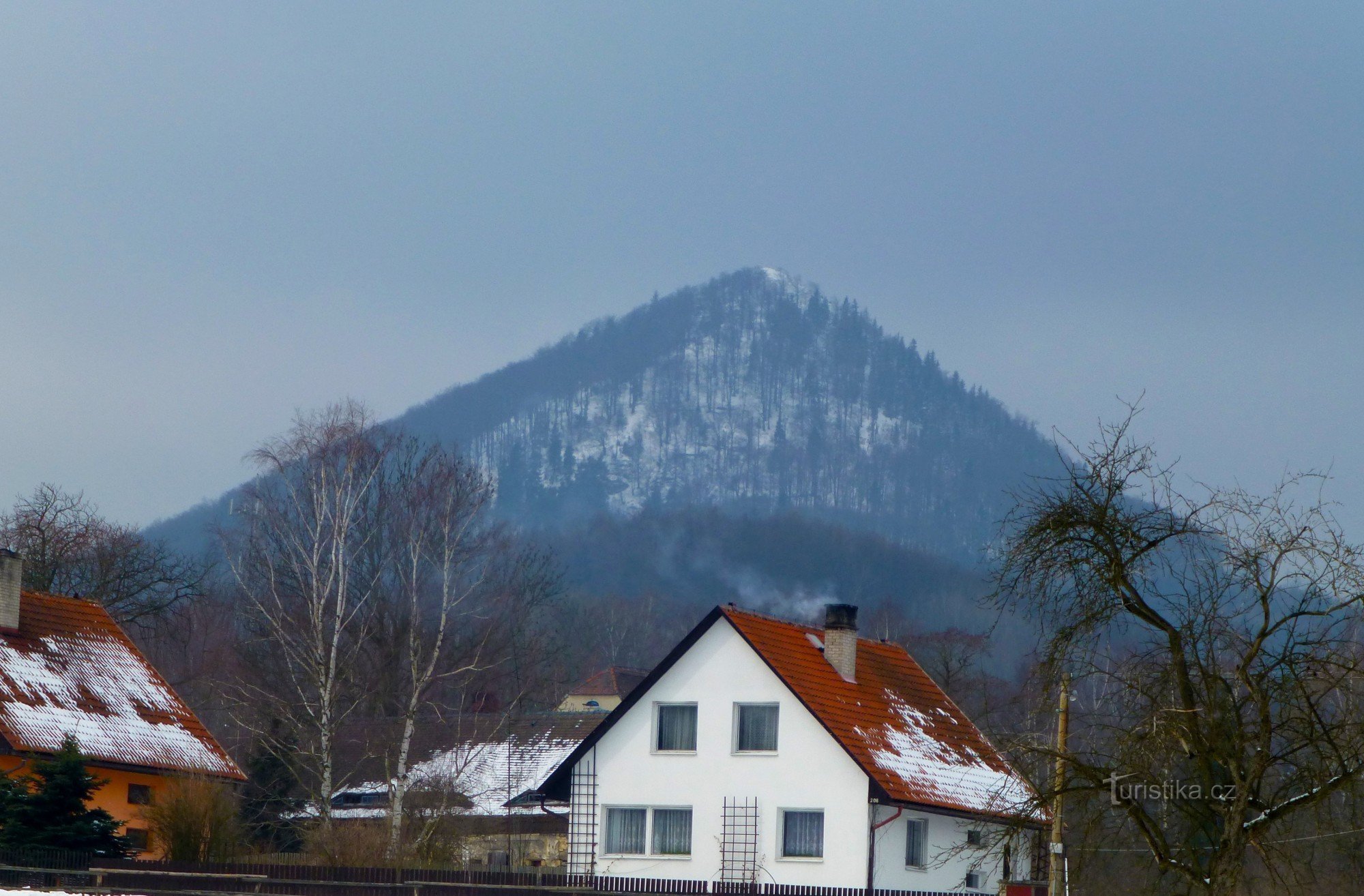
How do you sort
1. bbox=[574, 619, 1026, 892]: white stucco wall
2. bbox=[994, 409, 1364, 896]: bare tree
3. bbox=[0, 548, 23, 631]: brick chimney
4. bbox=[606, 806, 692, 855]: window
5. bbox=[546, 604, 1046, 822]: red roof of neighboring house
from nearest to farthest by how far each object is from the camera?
bbox=[994, 409, 1364, 896]: bare tree < bbox=[574, 619, 1026, 892]: white stucco wall < bbox=[546, 604, 1046, 822]: red roof of neighboring house < bbox=[606, 806, 692, 855]: window < bbox=[0, 548, 23, 631]: brick chimney

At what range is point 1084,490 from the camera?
634 inches

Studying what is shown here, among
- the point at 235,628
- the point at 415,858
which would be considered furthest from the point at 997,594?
the point at 235,628

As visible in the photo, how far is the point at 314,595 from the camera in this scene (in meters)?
46.0

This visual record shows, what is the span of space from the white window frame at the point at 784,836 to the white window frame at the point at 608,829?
309 centimetres

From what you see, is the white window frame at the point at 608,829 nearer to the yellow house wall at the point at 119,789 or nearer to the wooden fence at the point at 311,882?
the wooden fence at the point at 311,882

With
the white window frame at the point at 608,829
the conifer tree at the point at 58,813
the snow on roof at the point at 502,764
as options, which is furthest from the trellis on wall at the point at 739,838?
the snow on roof at the point at 502,764

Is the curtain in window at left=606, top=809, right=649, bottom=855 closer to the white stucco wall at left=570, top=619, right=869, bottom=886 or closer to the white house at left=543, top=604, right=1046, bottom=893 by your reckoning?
the white house at left=543, top=604, right=1046, bottom=893

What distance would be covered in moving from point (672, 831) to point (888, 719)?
583 cm

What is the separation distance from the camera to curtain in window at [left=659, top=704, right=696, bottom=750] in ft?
121

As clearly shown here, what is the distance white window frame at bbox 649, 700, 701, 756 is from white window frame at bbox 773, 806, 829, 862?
2539 mm

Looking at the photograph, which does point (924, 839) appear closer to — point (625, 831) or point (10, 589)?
point (625, 831)

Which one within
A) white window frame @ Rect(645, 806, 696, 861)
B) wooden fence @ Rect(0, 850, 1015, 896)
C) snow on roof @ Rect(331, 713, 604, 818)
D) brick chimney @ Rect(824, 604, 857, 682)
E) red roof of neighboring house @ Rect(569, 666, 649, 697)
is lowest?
wooden fence @ Rect(0, 850, 1015, 896)

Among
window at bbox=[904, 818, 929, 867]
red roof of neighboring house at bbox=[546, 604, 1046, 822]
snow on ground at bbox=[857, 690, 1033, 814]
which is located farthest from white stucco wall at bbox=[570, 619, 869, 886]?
window at bbox=[904, 818, 929, 867]

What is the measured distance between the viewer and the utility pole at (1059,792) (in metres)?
16.3
